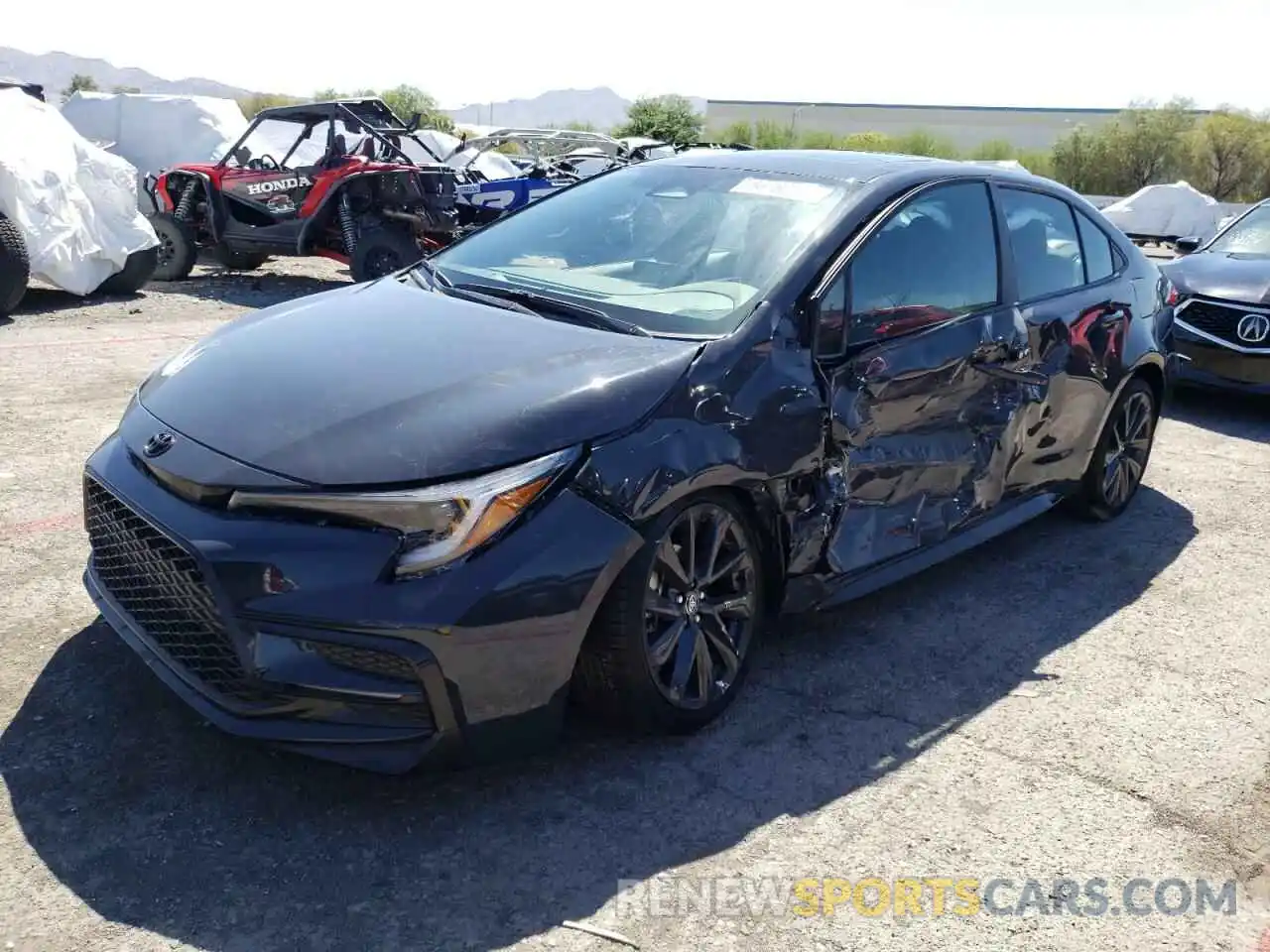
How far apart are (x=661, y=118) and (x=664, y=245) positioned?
57035 mm

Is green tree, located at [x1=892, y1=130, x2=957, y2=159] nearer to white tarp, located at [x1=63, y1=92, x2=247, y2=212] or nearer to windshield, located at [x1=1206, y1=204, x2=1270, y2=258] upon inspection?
white tarp, located at [x1=63, y1=92, x2=247, y2=212]

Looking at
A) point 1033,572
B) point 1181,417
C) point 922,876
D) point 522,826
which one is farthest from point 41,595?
point 1181,417

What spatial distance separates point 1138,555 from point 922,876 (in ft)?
9.76

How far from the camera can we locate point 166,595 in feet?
9.55

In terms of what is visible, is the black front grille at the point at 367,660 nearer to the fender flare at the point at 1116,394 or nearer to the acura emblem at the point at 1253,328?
the fender flare at the point at 1116,394

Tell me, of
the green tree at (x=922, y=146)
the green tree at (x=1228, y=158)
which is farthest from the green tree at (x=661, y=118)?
the green tree at (x=1228, y=158)

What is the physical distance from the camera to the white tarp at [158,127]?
16.3 m

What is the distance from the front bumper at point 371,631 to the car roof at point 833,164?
194cm

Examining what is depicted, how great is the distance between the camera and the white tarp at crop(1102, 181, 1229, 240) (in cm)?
2680

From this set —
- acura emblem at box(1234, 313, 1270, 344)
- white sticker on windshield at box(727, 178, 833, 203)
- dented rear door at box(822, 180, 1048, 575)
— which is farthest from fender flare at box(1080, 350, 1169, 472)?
acura emblem at box(1234, 313, 1270, 344)

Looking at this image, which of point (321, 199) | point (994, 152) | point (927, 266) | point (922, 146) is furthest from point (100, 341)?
point (994, 152)

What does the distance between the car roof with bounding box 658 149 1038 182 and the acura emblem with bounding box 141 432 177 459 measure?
7.50ft

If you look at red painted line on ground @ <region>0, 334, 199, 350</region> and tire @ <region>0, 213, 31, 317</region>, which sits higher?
tire @ <region>0, 213, 31, 317</region>

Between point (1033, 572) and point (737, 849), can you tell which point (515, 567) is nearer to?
point (737, 849)
